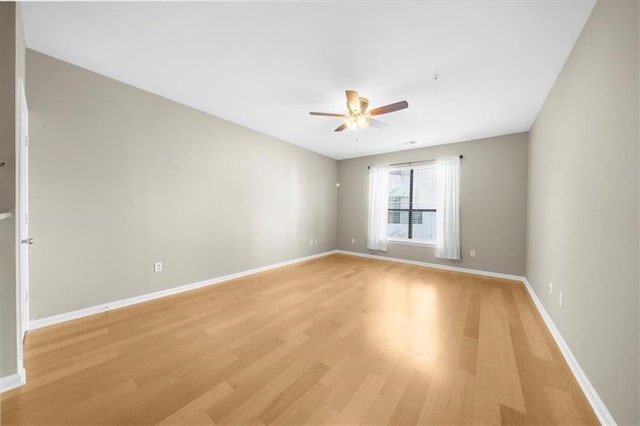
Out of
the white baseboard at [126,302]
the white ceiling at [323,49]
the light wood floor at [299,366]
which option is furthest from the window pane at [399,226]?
the white baseboard at [126,302]

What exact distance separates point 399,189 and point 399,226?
872 millimetres

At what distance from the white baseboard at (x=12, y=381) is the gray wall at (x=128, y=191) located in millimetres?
974

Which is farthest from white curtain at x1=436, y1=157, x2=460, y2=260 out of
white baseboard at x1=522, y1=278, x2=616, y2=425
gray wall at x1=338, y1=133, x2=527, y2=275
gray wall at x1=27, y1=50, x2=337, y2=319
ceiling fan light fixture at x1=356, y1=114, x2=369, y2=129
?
gray wall at x1=27, y1=50, x2=337, y2=319

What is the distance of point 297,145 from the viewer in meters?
5.00

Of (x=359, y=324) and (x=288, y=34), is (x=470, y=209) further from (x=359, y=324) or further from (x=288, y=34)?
(x=288, y=34)

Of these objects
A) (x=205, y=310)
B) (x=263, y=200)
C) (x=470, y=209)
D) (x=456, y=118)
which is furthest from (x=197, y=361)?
(x=470, y=209)

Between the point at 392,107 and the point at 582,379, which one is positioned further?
the point at 392,107

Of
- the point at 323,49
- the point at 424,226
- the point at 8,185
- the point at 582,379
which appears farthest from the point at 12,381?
the point at 424,226

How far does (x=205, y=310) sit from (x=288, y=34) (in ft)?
9.37

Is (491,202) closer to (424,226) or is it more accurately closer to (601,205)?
(424,226)

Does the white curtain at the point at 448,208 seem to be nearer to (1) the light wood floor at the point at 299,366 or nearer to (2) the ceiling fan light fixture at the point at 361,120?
(1) the light wood floor at the point at 299,366

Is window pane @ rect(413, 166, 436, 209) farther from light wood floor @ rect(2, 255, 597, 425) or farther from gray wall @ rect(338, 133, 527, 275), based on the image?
light wood floor @ rect(2, 255, 597, 425)

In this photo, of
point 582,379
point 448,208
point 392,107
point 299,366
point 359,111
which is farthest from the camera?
point 448,208

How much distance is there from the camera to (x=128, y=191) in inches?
105
